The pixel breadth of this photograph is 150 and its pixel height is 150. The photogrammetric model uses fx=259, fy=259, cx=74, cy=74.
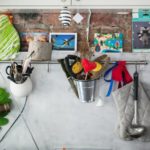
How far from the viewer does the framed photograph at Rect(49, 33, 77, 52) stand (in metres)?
1.50

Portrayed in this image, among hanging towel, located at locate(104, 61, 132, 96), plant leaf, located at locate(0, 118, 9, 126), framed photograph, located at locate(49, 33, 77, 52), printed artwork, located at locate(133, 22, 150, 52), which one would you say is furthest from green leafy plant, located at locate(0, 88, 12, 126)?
printed artwork, located at locate(133, 22, 150, 52)

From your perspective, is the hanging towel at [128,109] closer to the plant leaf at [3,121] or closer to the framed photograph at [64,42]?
the framed photograph at [64,42]

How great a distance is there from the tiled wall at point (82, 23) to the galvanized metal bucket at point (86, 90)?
220 millimetres

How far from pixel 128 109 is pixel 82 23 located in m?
0.56

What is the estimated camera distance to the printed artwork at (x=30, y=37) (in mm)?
1520

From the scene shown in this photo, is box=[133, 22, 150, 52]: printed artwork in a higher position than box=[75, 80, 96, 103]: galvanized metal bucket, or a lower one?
higher

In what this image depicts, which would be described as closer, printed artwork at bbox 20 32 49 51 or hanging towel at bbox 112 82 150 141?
hanging towel at bbox 112 82 150 141

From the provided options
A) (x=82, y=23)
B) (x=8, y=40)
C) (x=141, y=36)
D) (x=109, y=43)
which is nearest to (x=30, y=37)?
(x=8, y=40)

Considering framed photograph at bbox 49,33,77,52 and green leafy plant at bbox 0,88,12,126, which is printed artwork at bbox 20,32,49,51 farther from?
green leafy plant at bbox 0,88,12,126

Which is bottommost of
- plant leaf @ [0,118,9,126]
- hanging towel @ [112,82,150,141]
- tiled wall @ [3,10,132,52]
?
plant leaf @ [0,118,9,126]

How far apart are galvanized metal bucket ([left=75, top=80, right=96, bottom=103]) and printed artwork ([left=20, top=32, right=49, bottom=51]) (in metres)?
0.35

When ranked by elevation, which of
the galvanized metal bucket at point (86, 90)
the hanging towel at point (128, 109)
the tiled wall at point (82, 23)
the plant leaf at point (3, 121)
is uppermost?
the tiled wall at point (82, 23)

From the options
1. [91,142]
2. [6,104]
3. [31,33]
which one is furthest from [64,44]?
[91,142]

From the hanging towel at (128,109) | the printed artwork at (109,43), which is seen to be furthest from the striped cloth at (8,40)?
the hanging towel at (128,109)
